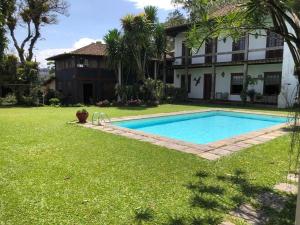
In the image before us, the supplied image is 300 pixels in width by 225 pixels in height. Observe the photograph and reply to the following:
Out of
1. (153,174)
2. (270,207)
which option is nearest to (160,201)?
(153,174)

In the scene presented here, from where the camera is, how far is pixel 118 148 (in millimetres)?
7062

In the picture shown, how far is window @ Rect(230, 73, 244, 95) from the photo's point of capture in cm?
2192

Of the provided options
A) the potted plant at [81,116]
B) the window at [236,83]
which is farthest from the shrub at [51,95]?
the window at [236,83]

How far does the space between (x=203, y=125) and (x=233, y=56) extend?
10492mm

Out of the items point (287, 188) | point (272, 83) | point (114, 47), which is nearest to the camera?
point (287, 188)

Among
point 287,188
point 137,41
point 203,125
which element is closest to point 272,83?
point 203,125

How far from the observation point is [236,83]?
72.9 feet

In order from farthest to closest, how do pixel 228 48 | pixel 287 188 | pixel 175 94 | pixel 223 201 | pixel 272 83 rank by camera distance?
pixel 175 94, pixel 228 48, pixel 272 83, pixel 287 188, pixel 223 201

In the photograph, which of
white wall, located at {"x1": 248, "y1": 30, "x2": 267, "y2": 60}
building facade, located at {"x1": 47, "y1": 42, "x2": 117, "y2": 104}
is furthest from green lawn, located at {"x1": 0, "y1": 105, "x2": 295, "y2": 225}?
building facade, located at {"x1": 47, "y1": 42, "x2": 117, "y2": 104}

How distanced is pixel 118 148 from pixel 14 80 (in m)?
17.3

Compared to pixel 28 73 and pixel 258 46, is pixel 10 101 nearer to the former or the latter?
pixel 28 73

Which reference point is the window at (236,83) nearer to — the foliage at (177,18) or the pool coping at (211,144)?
the foliage at (177,18)

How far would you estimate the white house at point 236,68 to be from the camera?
18.3m

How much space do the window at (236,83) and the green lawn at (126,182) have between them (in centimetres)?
1501
